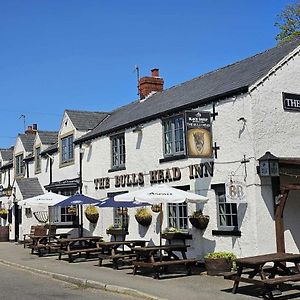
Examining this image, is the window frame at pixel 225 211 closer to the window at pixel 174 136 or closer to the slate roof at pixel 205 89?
the window at pixel 174 136

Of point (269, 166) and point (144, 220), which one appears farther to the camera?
point (144, 220)

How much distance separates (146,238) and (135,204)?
2260 millimetres

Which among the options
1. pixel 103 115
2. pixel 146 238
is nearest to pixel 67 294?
pixel 146 238

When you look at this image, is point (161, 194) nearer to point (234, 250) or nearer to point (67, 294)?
point (234, 250)

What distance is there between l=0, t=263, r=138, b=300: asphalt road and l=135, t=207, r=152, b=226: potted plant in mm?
4382

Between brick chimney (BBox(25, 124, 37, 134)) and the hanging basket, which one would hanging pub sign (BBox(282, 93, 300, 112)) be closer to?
the hanging basket

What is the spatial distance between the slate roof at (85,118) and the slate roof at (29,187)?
5.82 m

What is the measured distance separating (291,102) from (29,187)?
60.9ft

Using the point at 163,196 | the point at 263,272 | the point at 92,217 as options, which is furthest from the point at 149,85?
the point at 263,272

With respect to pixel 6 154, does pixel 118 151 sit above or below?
below

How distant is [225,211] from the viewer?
48.2ft

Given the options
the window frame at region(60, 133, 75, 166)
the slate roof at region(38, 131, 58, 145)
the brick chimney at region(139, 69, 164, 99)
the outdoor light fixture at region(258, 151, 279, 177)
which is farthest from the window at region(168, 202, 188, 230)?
the slate roof at region(38, 131, 58, 145)

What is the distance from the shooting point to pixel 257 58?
17.1 metres

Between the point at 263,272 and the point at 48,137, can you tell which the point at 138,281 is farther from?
the point at 48,137
